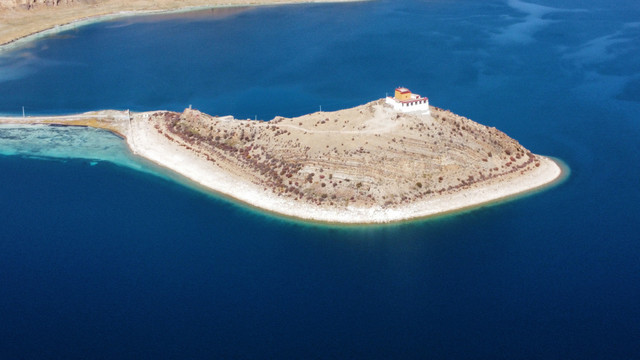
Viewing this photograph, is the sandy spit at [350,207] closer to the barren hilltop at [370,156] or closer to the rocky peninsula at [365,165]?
the rocky peninsula at [365,165]

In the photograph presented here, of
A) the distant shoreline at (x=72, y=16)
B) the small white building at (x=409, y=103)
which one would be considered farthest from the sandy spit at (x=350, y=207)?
the distant shoreline at (x=72, y=16)

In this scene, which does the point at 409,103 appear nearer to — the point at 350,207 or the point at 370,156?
the point at 370,156

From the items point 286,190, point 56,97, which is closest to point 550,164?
point 286,190

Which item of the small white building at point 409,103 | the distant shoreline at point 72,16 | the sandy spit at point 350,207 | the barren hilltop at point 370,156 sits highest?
the distant shoreline at point 72,16

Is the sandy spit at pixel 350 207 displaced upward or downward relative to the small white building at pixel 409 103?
downward

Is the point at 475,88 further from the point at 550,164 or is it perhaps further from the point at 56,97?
the point at 56,97

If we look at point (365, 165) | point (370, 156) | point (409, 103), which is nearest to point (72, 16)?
point (409, 103)

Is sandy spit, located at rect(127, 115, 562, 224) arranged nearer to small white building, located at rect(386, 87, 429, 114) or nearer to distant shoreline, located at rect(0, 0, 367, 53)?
small white building, located at rect(386, 87, 429, 114)
